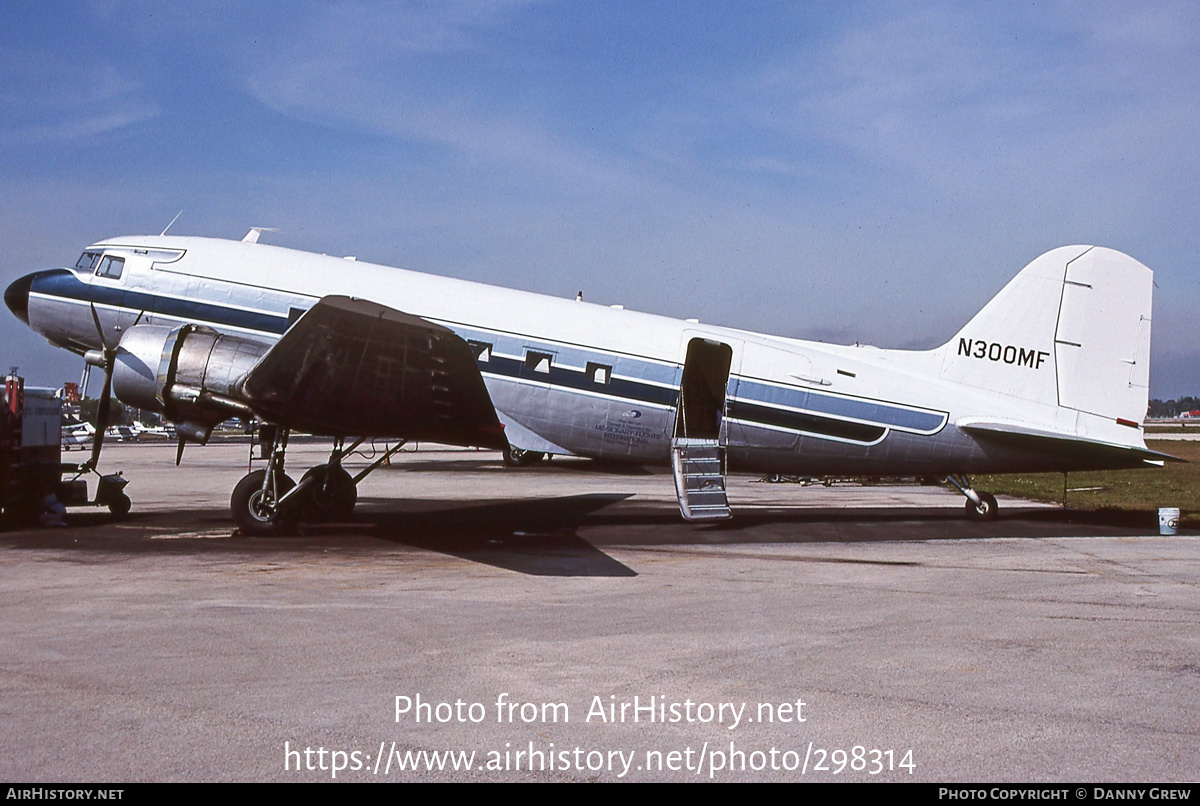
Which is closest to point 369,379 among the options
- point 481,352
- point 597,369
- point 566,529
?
point 481,352

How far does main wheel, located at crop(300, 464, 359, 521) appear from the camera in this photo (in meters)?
15.2

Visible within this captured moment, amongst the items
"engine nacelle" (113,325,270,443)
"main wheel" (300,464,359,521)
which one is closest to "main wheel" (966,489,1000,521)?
"main wheel" (300,464,359,521)

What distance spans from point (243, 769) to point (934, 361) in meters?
13.2

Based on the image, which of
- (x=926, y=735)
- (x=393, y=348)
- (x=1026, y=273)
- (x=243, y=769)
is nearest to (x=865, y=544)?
(x=1026, y=273)

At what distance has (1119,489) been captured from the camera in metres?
25.9

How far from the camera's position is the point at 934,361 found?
15.2m

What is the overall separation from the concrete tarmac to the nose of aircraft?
12.8ft

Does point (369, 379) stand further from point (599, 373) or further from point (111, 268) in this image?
point (111, 268)

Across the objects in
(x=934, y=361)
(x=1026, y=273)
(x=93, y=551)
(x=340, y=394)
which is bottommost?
(x=93, y=551)

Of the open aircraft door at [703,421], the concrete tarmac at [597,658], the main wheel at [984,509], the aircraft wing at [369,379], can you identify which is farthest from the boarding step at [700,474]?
the main wheel at [984,509]

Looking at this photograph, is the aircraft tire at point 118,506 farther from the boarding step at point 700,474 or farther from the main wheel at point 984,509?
the main wheel at point 984,509

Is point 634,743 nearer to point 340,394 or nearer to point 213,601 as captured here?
point 213,601

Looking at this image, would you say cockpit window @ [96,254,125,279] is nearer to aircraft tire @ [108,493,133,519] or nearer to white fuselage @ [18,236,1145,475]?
white fuselage @ [18,236,1145,475]
